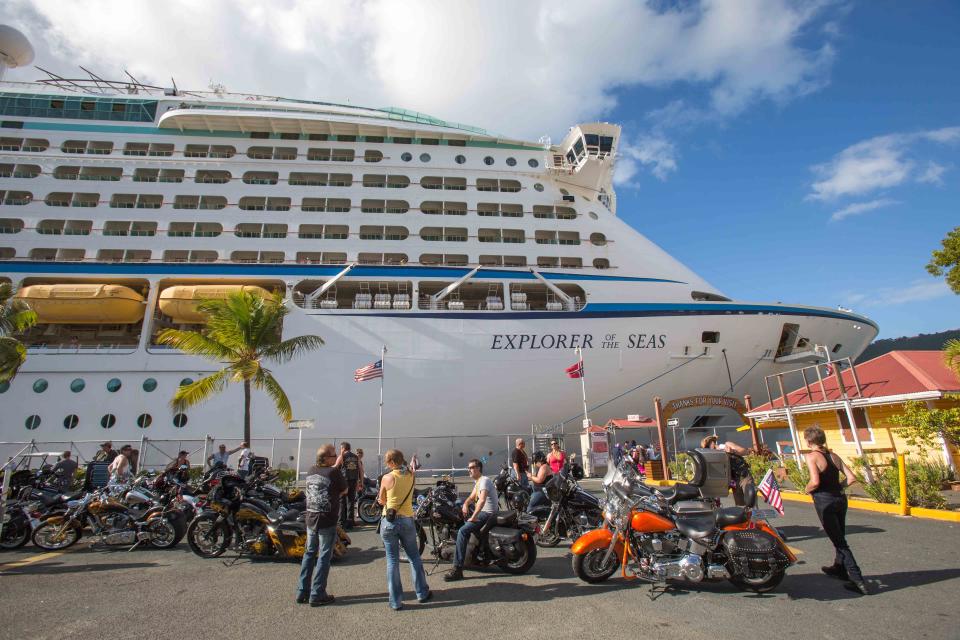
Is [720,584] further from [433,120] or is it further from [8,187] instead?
[8,187]

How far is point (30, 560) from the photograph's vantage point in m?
6.68

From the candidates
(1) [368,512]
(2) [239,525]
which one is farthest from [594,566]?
(1) [368,512]

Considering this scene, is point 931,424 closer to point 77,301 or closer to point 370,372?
point 370,372

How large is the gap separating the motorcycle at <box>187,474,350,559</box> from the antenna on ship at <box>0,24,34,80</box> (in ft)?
113

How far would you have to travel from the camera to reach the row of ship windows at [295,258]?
20.7 meters

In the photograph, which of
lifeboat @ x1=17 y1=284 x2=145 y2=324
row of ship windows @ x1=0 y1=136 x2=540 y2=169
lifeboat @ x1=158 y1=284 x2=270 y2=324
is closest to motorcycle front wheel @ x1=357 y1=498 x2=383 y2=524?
lifeboat @ x1=158 y1=284 x2=270 y2=324

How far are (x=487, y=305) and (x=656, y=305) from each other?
Answer: 660cm

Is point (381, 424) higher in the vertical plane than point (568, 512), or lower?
higher

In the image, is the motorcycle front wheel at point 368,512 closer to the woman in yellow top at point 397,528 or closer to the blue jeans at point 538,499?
the blue jeans at point 538,499

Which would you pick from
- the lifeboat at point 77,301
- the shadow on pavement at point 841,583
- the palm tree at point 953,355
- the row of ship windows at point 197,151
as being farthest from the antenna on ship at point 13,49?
the palm tree at point 953,355

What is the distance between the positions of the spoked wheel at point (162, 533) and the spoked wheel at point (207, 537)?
0.88 m

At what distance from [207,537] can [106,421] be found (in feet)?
46.6

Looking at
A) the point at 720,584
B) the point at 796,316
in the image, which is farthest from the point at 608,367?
the point at 720,584

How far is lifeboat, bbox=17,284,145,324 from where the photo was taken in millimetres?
18141
